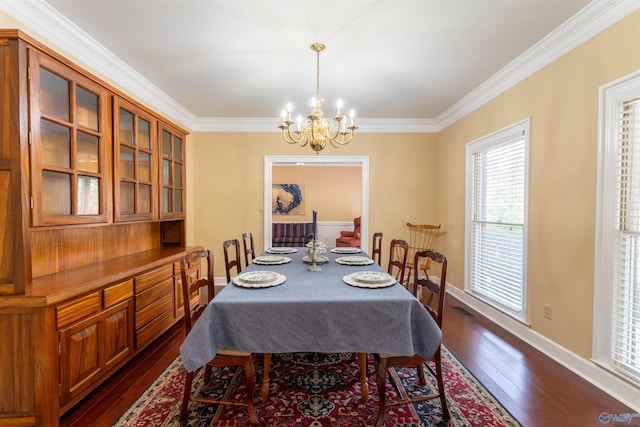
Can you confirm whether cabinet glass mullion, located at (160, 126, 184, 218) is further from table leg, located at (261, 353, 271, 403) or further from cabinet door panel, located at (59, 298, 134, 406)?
table leg, located at (261, 353, 271, 403)

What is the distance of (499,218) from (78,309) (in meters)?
3.79

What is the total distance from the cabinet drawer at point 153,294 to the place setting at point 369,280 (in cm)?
168

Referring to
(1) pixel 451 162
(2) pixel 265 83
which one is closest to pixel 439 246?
(1) pixel 451 162

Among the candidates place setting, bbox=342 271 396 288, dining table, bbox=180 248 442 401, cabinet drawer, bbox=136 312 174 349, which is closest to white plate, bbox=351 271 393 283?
place setting, bbox=342 271 396 288

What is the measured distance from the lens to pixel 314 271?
7.25 ft

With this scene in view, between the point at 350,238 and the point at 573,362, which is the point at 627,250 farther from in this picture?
the point at 350,238

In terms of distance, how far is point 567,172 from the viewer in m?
2.31

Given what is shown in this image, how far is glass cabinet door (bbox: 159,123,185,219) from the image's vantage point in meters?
3.03

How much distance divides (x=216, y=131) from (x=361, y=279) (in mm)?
3674

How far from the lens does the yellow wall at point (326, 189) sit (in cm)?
773

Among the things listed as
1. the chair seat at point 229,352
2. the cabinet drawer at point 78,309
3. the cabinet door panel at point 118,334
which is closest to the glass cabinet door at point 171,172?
the cabinet door panel at point 118,334

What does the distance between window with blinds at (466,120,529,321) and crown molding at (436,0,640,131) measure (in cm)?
48

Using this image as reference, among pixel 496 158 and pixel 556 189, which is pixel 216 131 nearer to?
pixel 496 158

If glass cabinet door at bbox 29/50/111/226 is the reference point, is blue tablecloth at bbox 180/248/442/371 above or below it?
below
